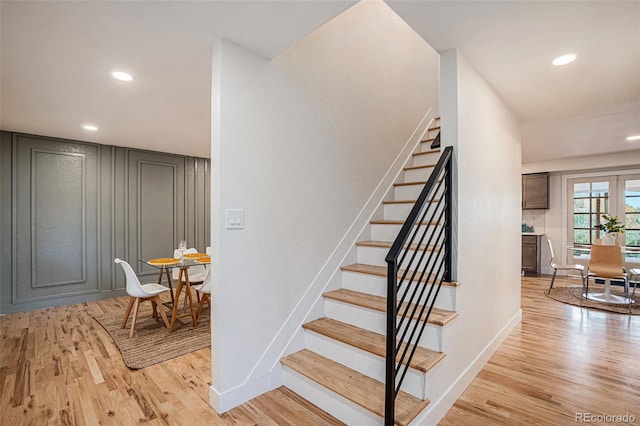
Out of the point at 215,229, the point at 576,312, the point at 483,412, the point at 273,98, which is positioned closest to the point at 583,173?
the point at 576,312

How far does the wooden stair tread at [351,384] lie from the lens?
5.28 feet

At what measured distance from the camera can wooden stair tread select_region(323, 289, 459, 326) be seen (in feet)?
6.12

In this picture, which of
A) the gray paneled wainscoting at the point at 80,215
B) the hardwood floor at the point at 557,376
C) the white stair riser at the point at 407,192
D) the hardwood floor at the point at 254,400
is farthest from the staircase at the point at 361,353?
the gray paneled wainscoting at the point at 80,215

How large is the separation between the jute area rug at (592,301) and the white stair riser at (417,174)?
304 centimetres

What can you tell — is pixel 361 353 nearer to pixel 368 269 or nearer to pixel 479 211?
pixel 368 269

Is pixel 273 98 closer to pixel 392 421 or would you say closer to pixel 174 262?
pixel 392 421

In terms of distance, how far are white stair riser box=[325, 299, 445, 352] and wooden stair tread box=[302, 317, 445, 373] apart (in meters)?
0.03

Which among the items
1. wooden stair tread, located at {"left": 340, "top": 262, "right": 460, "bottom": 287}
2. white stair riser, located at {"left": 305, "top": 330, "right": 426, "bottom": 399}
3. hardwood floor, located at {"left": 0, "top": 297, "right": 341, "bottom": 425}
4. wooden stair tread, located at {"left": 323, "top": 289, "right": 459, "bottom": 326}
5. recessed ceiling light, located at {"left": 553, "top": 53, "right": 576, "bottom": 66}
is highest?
recessed ceiling light, located at {"left": 553, "top": 53, "right": 576, "bottom": 66}

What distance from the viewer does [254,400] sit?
6.54 feet

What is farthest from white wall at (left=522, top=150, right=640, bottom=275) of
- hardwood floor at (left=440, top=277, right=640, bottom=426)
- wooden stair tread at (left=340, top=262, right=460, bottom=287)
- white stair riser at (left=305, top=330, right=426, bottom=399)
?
white stair riser at (left=305, top=330, right=426, bottom=399)

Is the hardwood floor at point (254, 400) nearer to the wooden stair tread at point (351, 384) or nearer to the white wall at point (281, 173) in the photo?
the wooden stair tread at point (351, 384)

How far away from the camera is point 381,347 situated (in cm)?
188

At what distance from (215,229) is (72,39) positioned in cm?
150

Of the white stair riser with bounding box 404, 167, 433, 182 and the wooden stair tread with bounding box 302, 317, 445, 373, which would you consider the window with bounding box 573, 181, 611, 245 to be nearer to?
the white stair riser with bounding box 404, 167, 433, 182
